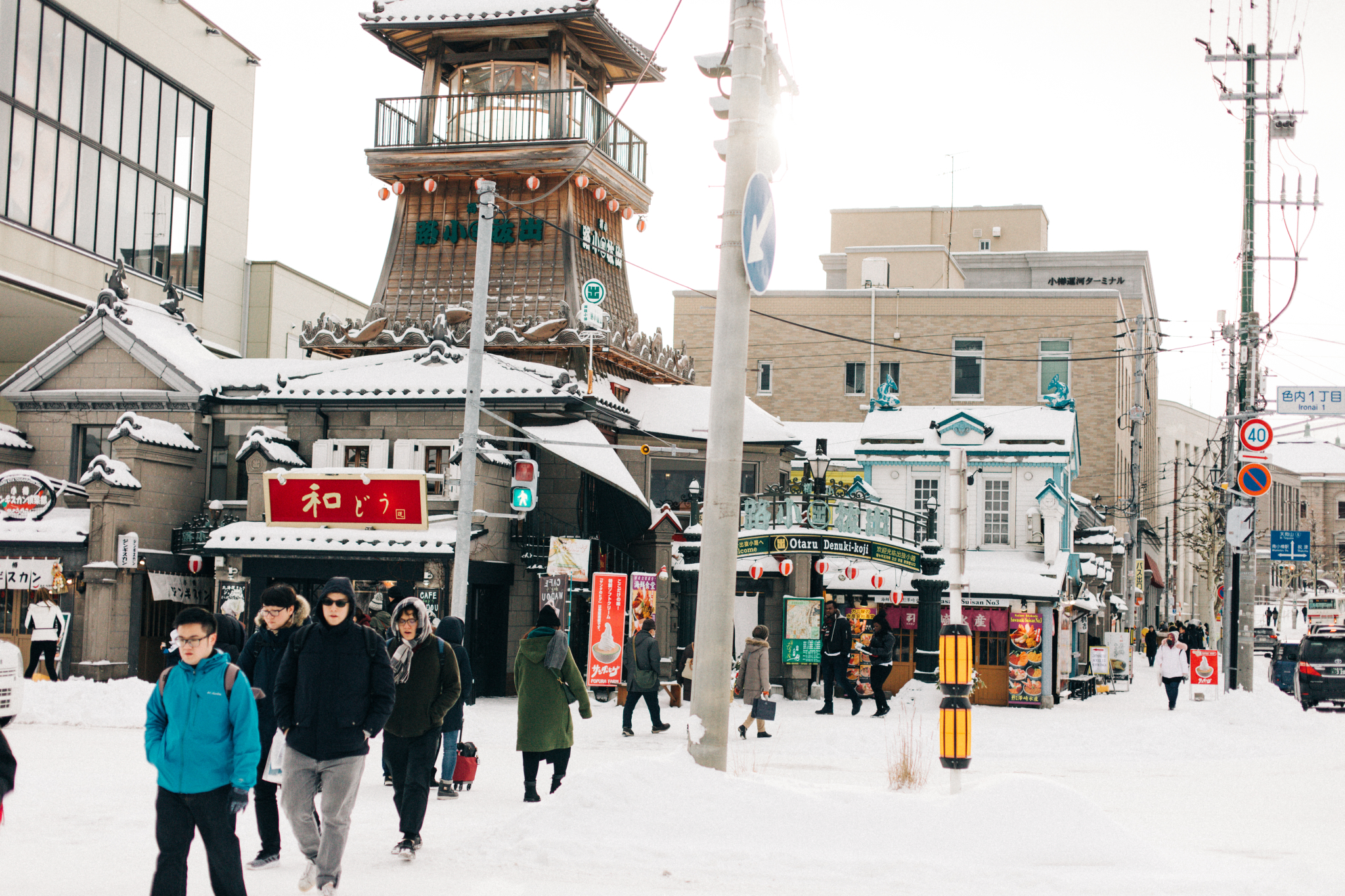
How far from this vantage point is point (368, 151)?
3119 cm

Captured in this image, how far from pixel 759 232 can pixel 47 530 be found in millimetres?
19351

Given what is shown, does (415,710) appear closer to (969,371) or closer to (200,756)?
(200,756)

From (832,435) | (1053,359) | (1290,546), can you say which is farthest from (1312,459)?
(1290,546)

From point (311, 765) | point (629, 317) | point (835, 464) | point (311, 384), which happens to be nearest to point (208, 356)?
point (311, 384)

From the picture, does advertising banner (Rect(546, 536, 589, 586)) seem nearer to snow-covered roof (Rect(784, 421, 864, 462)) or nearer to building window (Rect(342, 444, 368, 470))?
building window (Rect(342, 444, 368, 470))

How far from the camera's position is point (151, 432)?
25.8 m

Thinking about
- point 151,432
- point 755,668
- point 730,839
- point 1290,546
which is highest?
point 151,432

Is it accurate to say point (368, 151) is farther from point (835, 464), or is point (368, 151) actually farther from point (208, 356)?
point (835, 464)

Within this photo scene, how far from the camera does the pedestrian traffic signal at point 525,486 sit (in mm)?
22828

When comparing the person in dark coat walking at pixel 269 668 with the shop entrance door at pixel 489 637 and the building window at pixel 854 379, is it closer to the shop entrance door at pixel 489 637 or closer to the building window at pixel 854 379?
the shop entrance door at pixel 489 637

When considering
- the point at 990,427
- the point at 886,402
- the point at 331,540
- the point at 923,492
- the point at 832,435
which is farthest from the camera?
the point at 832,435

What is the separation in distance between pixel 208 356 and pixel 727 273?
2141 centimetres

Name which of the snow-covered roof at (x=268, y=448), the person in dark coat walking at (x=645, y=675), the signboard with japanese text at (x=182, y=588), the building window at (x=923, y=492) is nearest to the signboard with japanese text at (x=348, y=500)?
the snow-covered roof at (x=268, y=448)

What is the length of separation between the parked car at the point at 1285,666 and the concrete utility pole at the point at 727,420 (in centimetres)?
2757
